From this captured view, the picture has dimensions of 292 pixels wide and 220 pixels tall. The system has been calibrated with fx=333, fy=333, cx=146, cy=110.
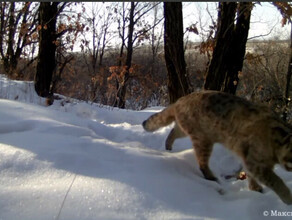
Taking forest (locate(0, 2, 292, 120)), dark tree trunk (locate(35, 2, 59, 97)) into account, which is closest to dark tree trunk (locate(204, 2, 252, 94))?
forest (locate(0, 2, 292, 120))

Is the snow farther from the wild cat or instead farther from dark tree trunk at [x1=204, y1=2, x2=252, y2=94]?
dark tree trunk at [x1=204, y1=2, x2=252, y2=94]

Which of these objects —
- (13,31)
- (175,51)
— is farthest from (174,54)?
(13,31)

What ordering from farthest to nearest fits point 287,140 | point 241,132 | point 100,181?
point 241,132 < point 287,140 < point 100,181

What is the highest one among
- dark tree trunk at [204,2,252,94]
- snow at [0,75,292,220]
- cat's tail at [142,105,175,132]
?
A: dark tree trunk at [204,2,252,94]

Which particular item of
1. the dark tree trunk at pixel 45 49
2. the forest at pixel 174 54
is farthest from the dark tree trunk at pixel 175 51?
the dark tree trunk at pixel 45 49

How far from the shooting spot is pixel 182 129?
408cm

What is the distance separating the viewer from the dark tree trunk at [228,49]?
5684 millimetres

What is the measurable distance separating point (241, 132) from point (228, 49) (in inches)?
104

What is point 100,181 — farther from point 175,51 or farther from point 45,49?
point 45,49

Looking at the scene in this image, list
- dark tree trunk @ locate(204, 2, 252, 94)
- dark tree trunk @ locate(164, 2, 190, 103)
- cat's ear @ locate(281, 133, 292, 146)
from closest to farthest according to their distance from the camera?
cat's ear @ locate(281, 133, 292, 146)
dark tree trunk @ locate(204, 2, 252, 94)
dark tree trunk @ locate(164, 2, 190, 103)

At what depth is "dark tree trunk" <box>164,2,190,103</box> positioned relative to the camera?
254 inches

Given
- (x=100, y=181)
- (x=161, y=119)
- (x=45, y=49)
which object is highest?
(x=45, y=49)

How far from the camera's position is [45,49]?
9.96m

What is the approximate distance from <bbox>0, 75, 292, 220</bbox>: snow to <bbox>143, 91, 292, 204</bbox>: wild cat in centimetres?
17
